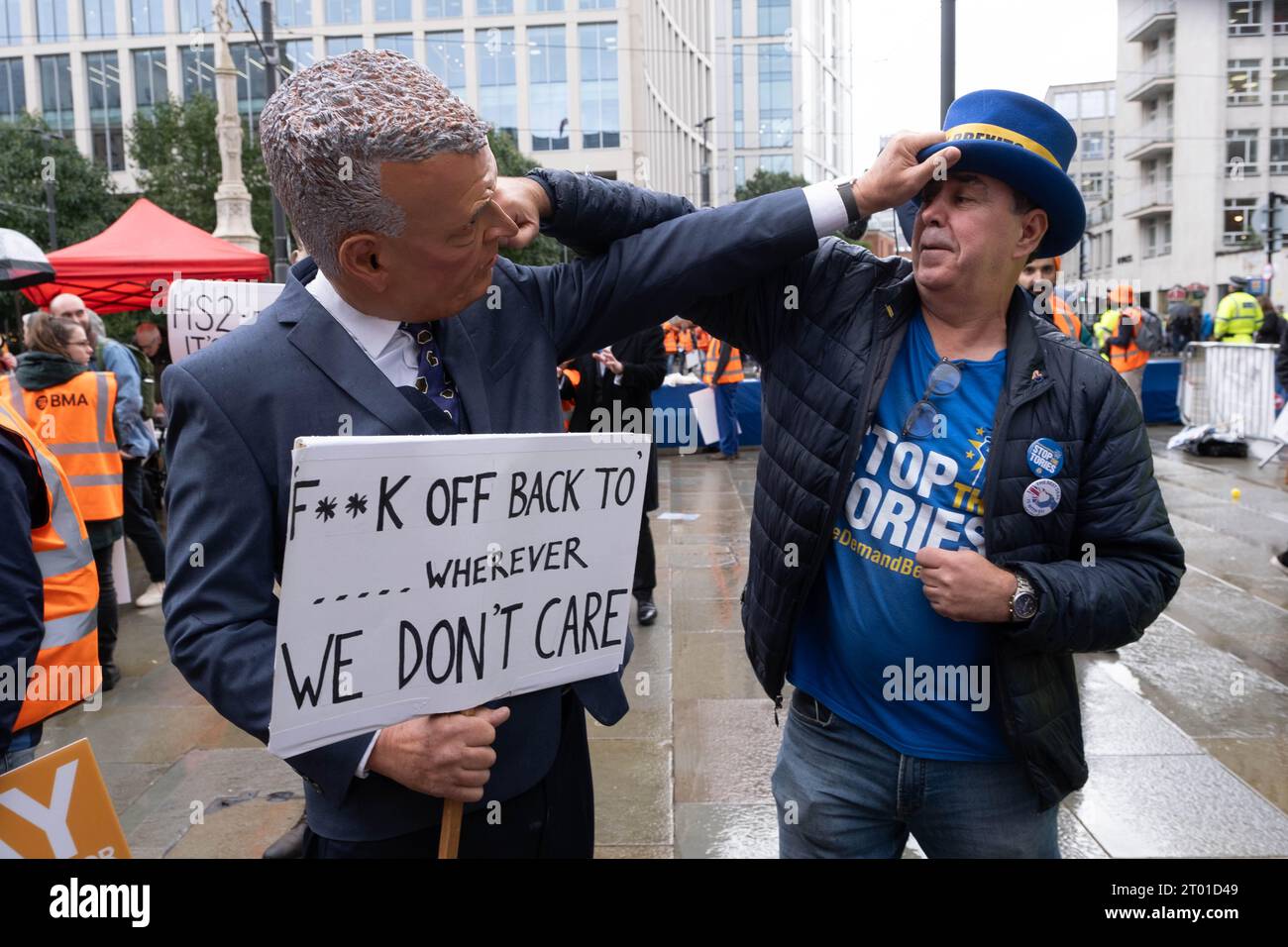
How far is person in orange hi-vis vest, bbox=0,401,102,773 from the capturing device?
213 cm

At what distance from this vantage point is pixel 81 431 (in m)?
5.59

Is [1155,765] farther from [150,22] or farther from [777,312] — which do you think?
[150,22]

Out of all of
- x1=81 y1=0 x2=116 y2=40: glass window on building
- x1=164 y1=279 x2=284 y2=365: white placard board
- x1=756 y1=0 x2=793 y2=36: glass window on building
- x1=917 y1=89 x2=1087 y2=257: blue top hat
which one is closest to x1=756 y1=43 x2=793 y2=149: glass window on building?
x1=756 y1=0 x2=793 y2=36: glass window on building

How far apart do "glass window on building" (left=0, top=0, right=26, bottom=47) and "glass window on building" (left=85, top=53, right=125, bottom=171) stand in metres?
A: 3.51

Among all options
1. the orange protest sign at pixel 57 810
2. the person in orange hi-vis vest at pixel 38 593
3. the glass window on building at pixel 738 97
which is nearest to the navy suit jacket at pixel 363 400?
the orange protest sign at pixel 57 810

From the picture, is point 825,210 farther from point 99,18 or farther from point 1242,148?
point 99,18

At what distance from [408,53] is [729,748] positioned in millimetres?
54912

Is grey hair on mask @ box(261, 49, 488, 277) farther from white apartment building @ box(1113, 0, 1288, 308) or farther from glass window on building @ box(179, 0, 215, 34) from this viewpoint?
glass window on building @ box(179, 0, 215, 34)

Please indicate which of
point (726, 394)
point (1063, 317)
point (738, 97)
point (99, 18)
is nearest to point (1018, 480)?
point (1063, 317)

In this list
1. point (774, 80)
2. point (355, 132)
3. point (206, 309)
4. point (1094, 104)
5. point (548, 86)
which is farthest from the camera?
point (774, 80)

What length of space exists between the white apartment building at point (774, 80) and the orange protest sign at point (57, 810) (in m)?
69.2

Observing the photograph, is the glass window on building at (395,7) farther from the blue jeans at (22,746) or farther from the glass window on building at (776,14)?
the blue jeans at (22,746)
